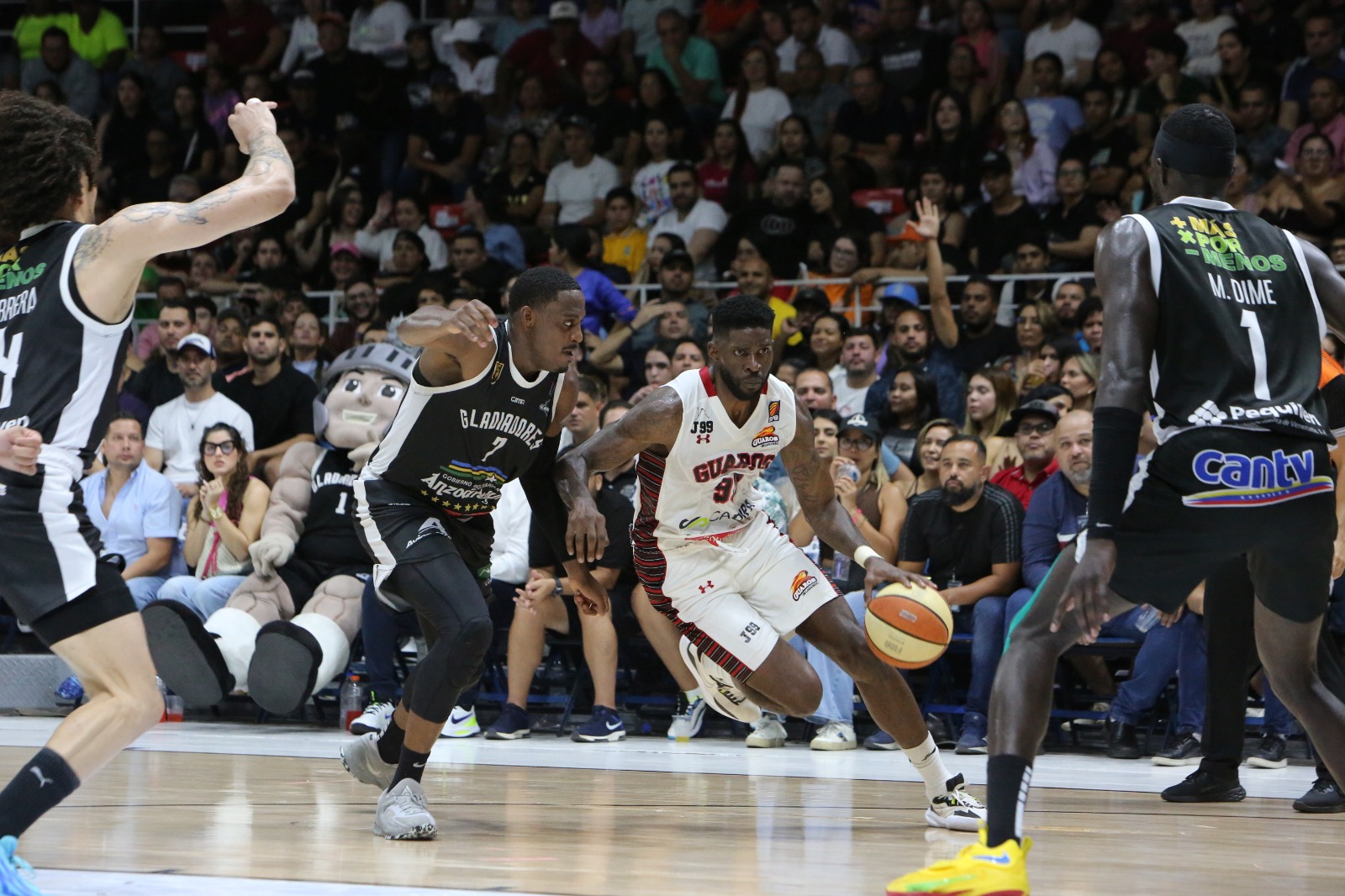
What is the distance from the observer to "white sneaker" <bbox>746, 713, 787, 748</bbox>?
788cm

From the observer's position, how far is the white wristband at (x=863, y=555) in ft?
16.6

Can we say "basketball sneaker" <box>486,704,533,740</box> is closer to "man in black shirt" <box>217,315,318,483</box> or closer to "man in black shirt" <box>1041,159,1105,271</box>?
"man in black shirt" <box>217,315,318,483</box>

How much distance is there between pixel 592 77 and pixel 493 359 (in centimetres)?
846

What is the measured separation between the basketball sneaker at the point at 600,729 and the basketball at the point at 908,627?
3038 millimetres

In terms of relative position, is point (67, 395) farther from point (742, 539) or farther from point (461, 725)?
point (461, 725)

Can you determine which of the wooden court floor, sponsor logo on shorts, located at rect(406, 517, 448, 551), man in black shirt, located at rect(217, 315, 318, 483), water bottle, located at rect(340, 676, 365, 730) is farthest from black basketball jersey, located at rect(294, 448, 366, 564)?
sponsor logo on shorts, located at rect(406, 517, 448, 551)

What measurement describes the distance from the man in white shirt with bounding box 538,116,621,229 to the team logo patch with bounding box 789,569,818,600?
24.0 feet

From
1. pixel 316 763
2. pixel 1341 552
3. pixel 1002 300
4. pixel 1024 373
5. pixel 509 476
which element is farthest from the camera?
pixel 1002 300

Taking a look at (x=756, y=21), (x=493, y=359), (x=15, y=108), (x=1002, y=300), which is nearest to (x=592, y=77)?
(x=756, y=21)

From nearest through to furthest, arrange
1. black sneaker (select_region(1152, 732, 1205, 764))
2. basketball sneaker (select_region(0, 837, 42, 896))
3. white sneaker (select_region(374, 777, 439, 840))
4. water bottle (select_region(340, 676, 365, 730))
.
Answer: basketball sneaker (select_region(0, 837, 42, 896)) < white sneaker (select_region(374, 777, 439, 840)) < black sneaker (select_region(1152, 732, 1205, 764)) < water bottle (select_region(340, 676, 365, 730))

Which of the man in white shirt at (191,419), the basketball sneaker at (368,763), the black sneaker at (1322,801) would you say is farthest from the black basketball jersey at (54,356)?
the man in white shirt at (191,419)

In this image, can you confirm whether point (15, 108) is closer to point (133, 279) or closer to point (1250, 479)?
point (133, 279)

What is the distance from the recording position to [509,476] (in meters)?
5.14

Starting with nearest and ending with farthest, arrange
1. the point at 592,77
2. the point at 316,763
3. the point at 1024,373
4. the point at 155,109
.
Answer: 1. the point at 316,763
2. the point at 1024,373
3. the point at 592,77
4. the point at 155,109
